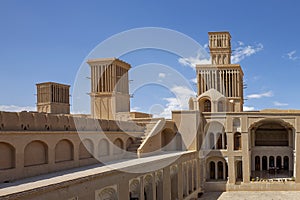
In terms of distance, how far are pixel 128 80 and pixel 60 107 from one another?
1485 cm

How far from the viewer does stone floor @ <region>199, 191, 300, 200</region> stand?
31766 mm

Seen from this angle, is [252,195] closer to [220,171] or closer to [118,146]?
[220,171]

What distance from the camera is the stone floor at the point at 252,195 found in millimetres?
31766

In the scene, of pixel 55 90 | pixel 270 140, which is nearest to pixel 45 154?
pixel 270 140

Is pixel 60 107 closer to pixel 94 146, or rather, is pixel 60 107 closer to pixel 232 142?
pixel 232 142

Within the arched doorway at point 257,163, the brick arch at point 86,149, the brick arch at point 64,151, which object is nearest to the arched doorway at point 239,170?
the arched doorway at point 257,163

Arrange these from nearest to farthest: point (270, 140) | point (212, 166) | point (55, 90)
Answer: point (212, 166), point (270, 140), point (55, 90)

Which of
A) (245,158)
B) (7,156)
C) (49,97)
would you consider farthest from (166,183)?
(49,97)

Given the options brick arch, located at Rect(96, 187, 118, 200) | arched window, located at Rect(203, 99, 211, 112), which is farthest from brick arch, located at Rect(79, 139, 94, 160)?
arched window, located at Rect(203, 99, 211, 112)

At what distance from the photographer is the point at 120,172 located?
56.3ft

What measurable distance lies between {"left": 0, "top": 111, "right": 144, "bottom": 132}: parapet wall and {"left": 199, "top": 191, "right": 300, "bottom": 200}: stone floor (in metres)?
13.8

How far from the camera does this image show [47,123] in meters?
17.9

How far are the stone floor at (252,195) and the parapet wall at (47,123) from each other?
1379 centimetres

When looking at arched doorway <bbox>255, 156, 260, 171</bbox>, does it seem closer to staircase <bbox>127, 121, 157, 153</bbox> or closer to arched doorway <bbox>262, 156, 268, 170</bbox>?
arched doorway <bbox>262, 156, 268, 170</bbox>
